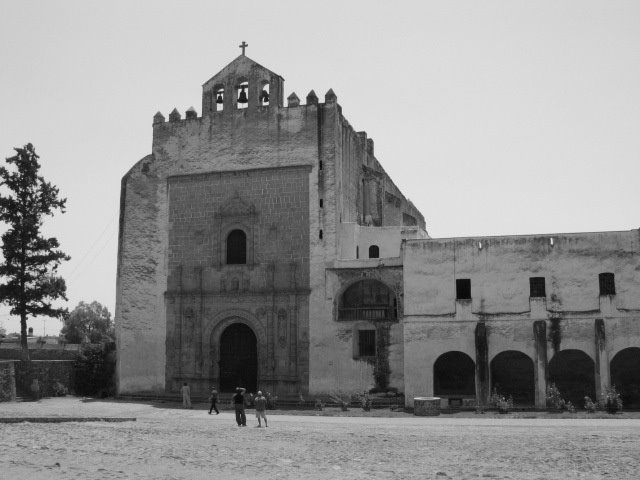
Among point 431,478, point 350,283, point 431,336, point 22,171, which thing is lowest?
point 431,478

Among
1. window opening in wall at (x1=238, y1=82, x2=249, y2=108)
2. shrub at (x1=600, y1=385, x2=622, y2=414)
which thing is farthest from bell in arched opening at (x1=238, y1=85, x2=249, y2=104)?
shrub at (x1=600, y1=385, x2=622, y2=414)

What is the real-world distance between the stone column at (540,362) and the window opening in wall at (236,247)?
1291 centimetres

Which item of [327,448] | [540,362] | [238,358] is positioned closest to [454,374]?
[540,362]

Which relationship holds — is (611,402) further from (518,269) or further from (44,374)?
(44,374)

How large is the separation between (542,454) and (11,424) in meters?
16.0

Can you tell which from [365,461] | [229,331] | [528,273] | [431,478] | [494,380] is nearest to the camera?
Result: [431,478]

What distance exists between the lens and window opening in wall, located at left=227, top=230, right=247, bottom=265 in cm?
3550

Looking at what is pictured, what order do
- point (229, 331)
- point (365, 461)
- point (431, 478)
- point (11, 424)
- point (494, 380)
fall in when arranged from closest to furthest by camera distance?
point (431, 478)
point (365, 461)
point (11, 424)
point (494, 380)
point (229, 331)

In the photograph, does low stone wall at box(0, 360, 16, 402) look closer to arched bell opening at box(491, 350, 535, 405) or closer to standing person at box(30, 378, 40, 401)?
standing person at box(30, 378, 40, 401)

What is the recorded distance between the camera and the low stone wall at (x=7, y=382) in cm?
3238

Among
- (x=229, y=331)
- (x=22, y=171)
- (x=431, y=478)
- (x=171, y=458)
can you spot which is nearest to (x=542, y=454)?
(x=431, y=478)

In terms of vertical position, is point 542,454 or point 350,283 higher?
point 350,283

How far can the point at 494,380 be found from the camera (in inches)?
1299

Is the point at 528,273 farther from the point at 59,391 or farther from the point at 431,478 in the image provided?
the point at 59,391
